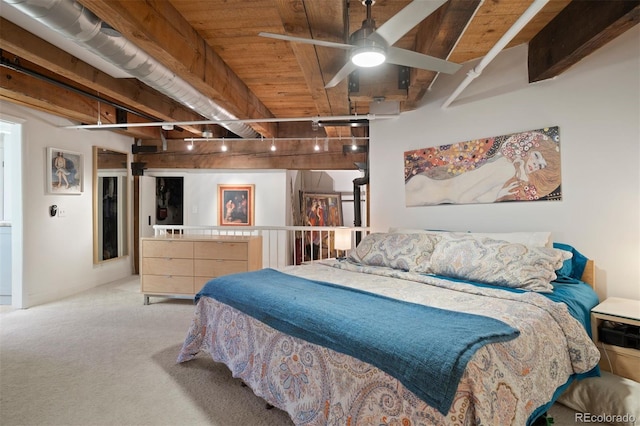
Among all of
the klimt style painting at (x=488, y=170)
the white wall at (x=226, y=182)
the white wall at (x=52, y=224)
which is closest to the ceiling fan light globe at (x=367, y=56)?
the klimt style painting at (x=488, y=170)

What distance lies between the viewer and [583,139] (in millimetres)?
2473

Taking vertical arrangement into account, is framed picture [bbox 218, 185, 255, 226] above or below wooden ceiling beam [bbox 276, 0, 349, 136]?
below

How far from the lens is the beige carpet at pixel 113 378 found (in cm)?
183

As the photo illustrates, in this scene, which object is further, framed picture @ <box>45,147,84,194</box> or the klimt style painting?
framed picture @ <box>45,147,84,194</box>

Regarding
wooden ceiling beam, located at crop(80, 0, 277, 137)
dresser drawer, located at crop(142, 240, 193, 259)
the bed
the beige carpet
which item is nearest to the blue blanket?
the bed

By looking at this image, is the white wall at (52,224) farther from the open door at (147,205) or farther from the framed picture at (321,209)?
the framed picture at (321,209)

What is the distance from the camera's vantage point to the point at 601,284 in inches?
94.9

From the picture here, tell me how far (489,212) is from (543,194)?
44 centimetres

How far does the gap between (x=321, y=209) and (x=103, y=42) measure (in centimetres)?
554

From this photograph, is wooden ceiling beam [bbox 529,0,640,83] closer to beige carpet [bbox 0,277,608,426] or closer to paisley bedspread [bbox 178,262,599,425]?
paisley bedspread [bbox 178,262,599,425]

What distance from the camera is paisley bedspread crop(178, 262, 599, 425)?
43.9 inches

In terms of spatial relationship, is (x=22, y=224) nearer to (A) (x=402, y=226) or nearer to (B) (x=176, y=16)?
(B) (x=176, y=16)

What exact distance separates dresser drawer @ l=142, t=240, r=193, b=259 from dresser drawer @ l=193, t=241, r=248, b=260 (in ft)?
0.32

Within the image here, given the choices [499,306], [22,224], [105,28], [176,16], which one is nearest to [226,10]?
[176,16]
